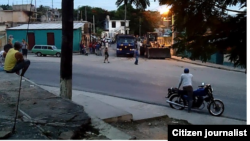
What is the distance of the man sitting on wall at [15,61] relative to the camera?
9.69 meters

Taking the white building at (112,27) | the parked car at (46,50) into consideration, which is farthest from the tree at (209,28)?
the white building at (112,27)

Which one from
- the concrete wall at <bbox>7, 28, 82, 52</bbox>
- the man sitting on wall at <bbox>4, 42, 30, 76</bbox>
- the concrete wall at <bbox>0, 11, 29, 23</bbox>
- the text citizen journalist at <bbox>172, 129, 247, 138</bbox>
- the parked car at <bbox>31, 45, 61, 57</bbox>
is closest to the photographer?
the text citizen journalist at <bbox>172, 129, 247, 138</bbox>

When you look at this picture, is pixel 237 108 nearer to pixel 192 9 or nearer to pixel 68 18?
pixel 68 18

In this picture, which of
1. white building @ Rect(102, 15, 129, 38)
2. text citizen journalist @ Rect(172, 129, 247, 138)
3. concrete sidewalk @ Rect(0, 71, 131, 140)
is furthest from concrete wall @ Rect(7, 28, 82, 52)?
white building @ Rect(102, 15, 129, 38)

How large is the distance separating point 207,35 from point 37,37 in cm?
4017

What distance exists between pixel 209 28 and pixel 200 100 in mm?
6400

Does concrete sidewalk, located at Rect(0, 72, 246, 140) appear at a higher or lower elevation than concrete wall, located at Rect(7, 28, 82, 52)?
lower

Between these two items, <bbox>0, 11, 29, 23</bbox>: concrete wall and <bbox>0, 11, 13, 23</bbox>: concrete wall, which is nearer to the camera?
<bbox>0, 11, 29, 23</bbox>: concrete wall

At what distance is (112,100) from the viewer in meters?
10.4

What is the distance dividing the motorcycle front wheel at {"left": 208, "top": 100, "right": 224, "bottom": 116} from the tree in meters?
5.85

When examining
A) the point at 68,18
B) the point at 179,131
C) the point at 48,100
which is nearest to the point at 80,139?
the point at 179,131

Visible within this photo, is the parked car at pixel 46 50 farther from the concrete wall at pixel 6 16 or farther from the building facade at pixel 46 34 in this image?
the concrete wall at pixel 6 16

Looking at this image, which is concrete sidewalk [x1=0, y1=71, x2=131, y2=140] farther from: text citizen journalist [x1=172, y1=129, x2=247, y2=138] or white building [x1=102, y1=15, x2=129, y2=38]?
white building [x1=102, y1=15, x2=129, y2=38]

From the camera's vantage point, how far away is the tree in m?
3.11
